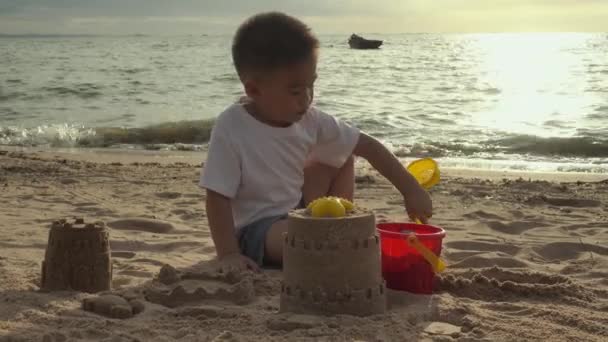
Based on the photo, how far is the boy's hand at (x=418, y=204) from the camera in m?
2.86

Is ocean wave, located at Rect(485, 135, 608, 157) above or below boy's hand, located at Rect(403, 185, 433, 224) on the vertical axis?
below

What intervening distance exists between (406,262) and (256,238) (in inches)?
27.5

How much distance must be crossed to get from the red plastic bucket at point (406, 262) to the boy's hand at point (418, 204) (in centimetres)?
25

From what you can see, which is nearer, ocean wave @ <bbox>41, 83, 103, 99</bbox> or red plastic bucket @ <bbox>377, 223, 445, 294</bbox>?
red plastic bucket @ <bbox>377, 223, 445, 294</bbox>

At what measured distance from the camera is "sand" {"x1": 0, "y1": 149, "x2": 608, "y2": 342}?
6.81ft

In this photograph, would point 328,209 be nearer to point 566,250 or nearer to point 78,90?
point 566,250

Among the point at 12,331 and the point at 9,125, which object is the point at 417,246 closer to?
the point at 12,331

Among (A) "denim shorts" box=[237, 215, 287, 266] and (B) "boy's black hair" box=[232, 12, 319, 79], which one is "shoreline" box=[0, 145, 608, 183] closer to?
(A) "denim shorts" box=[237, 215, 287, 266]

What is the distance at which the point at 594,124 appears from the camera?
31.8ft

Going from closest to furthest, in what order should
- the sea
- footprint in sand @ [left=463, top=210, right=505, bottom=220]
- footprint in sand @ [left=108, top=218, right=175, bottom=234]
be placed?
footprint in sand @ [left=108, top=218, right=175, bottom=234] → footprint in sand @ [left=463, top=210, right=505, bottom=220] → the sea

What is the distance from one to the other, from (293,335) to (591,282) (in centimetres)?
137

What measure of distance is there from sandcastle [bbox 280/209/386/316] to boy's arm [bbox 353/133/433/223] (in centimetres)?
73

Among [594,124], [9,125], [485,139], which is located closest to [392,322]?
[485,139]

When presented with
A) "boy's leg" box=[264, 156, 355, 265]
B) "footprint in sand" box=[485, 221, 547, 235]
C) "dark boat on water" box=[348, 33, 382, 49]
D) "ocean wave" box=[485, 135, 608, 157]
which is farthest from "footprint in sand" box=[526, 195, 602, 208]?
"dark boat on water" box=[348, 33, 382, 49]
